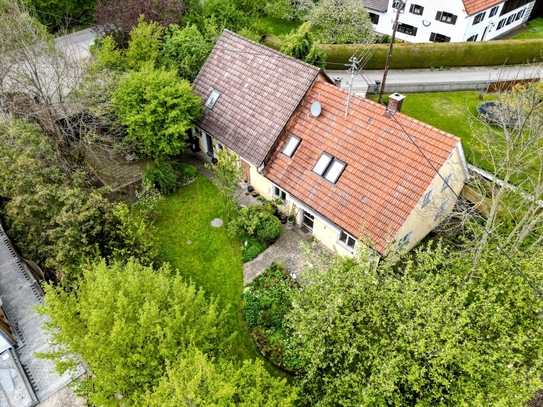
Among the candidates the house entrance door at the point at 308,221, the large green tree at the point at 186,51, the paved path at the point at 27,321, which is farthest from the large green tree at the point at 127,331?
the large green tree at the point at 186,51

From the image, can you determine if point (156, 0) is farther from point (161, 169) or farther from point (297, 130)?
point (297, 130)

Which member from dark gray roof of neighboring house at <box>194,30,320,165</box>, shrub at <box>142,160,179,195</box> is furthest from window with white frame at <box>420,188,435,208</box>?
shrub at <box>142,160,179,195</box>

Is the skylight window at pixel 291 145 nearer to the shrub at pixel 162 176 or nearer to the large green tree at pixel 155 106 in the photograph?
the large green tree at pixel 155 106

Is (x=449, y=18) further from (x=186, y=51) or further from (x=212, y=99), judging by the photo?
(x=212, y=99)

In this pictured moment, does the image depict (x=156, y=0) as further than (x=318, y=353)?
Yes

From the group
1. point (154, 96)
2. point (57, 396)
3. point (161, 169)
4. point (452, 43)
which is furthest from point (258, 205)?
point (452, 43)
